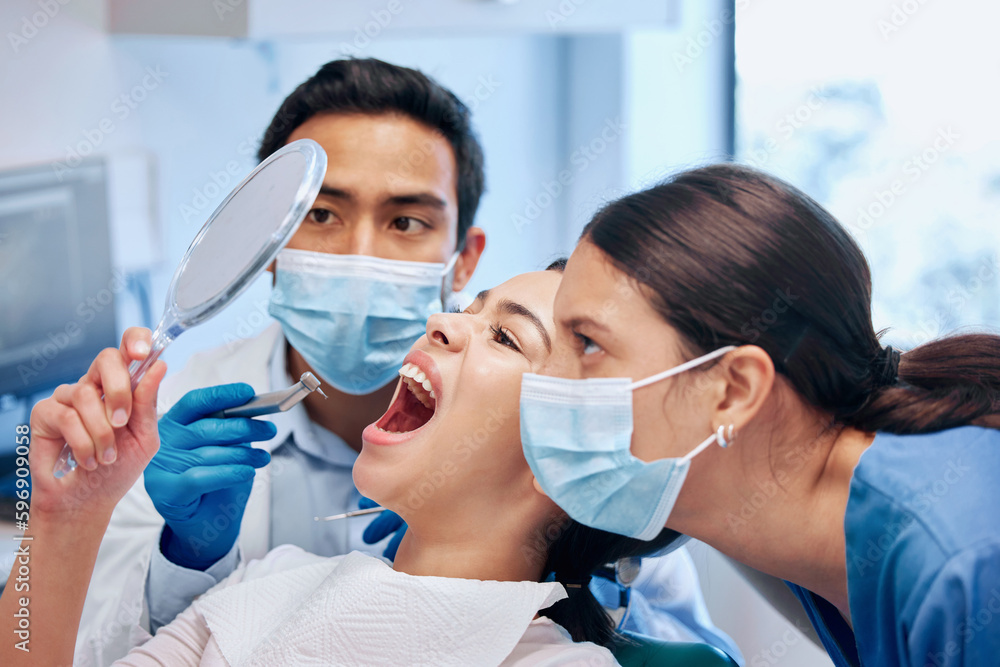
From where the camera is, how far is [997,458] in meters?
1.07

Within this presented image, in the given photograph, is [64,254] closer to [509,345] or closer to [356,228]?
[356,228]

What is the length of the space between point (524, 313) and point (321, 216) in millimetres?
760

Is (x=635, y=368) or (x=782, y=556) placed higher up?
(x=635, y=368)

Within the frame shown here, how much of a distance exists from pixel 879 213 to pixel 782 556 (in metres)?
2.11

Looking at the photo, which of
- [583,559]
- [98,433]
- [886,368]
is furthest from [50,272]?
[886,368]

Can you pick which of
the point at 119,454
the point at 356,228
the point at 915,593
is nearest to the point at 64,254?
the point at 356,228

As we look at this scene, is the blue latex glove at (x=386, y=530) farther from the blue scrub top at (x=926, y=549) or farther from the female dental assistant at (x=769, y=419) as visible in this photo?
the blue scrub top at (x=926, y=549)

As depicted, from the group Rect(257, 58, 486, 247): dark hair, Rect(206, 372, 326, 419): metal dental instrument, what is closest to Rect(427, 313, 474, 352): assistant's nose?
Rect(206, 372, 326, 419): metal dental instrument

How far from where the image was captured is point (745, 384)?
3.50 ft

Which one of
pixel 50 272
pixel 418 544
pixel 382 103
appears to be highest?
pixel 382 103

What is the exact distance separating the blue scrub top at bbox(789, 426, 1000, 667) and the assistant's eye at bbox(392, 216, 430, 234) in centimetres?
119

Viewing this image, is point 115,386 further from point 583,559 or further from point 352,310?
point 583,559

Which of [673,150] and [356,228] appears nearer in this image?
[356,228]

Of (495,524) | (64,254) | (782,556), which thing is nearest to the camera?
(782,556)
